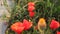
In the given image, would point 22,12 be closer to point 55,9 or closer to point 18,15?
point 18,15

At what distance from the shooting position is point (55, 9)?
2.84 ft

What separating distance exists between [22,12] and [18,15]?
3 cm

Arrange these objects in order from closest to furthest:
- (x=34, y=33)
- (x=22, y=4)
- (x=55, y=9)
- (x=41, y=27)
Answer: (x=41, y=27)
(x=34, y=33)
(x=55, y=9)
(x=22, y=4)

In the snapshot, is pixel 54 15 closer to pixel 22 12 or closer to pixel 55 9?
pixel 55 9

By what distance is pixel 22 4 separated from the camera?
0.98 meters

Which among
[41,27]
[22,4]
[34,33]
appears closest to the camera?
[41,27]

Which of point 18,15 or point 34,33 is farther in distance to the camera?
point 18,15

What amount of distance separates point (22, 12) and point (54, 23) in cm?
27

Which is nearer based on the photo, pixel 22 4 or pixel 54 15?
pixel 54 15

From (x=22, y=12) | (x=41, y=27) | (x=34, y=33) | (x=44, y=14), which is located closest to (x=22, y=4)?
(x=22, y=12)

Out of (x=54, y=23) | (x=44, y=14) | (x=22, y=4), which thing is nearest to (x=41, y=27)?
(x=54, y=23)

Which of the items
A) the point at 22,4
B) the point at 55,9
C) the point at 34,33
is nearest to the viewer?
the point at 34,33

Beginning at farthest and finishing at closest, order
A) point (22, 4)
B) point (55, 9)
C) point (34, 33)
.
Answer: point (22, 4)
point (55, 9)
point (34, 33)

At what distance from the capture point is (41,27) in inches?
24.4
